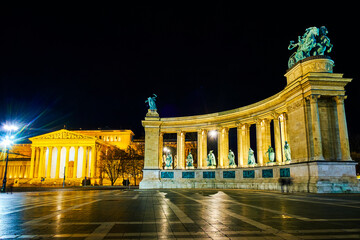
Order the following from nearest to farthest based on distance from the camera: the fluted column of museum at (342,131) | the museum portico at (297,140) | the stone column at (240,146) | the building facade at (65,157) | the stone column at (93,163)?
the museum portico at (297,140)
the fluted column of museum at (342,131)
the stone column at (240,146)
the stone column at (93,163)
the building facade at (65,157)

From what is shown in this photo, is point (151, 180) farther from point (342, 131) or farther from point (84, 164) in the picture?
point (84, 164)

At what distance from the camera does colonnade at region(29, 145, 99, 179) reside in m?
114

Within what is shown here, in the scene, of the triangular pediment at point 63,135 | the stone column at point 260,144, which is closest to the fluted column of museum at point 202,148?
the stone column at point 260,144

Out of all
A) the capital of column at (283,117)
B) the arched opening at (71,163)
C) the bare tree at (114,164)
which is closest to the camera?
the capital of column at (283,117)

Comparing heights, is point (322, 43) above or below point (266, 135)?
above

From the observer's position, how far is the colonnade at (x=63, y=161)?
→ 114 metres

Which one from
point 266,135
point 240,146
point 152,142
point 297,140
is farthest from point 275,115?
point 152,142

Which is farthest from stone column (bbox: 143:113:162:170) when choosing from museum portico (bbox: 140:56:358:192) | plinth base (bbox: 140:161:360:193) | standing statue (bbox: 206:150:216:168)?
standing statue (bbox: 206:150:216:168)

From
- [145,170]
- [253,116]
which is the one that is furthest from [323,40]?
[145,170]

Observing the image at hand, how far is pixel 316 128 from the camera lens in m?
32.5

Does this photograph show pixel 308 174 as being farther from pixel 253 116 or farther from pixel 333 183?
pixel 253 116

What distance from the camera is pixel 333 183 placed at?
99.6ft

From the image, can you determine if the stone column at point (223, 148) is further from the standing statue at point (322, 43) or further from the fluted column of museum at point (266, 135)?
the standing statue at point (322, 43)

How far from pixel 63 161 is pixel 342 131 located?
111 metres
